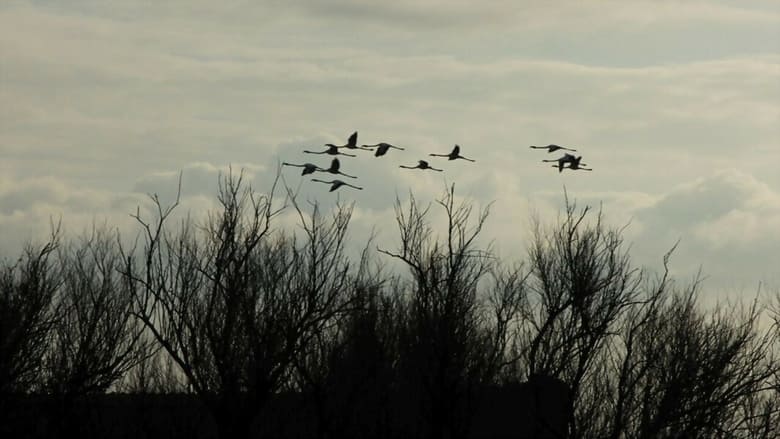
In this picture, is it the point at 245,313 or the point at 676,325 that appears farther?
the point at 676,325

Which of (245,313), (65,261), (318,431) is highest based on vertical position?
(65,261)

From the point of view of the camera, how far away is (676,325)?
33.2 metres

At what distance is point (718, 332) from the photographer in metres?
33.1

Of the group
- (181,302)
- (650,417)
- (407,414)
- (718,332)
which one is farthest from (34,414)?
(718,332)

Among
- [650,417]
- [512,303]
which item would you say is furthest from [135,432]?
[650,417]

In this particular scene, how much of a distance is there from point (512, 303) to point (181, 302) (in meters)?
9.49

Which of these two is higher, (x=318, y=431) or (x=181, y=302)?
(x=181, y=302)

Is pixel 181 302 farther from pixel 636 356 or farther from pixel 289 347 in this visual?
pixel 636 356

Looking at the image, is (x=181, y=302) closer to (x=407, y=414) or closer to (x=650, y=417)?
(x=407, y=414)

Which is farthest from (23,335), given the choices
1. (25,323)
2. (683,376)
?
(683,376)

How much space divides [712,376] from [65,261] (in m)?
15.3

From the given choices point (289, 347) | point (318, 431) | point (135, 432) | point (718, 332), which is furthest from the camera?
point (718, 332)

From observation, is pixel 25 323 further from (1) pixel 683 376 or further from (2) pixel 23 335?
(1) pixel 683 376

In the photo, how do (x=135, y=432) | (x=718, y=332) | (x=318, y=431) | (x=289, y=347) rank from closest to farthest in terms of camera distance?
(x=289, y=347) < (x=318, y=431) < (x=135, y=432) < (x=718, y=332)
